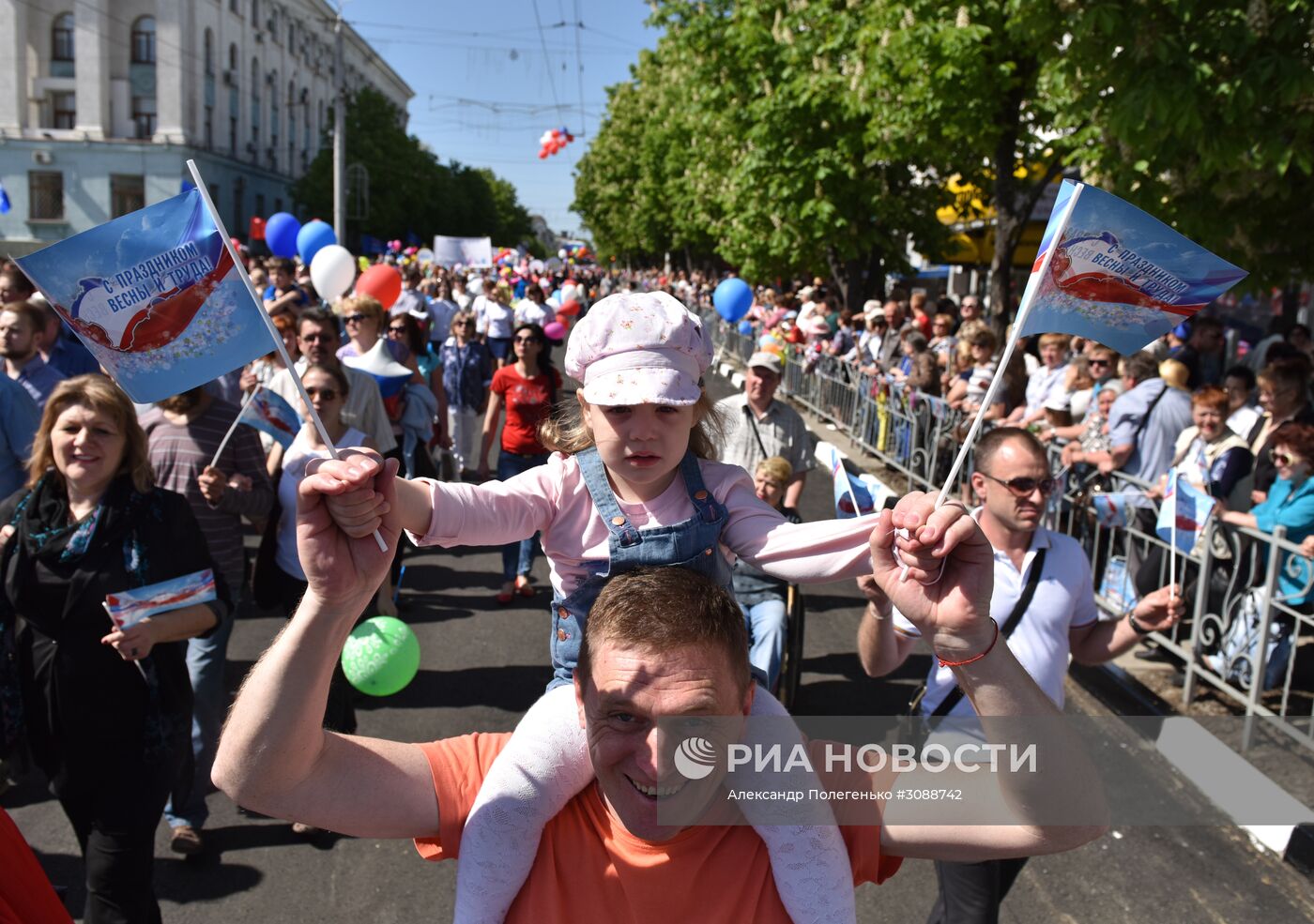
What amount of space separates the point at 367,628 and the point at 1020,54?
1093 centimetres

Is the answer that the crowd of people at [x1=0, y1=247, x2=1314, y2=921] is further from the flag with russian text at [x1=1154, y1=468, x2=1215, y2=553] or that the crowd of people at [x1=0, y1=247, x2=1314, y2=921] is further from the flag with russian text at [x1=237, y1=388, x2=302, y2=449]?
the flag with russian text at [x1=1154, y1=468, x2=1215, y2=553]

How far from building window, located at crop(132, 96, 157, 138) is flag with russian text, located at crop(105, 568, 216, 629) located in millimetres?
54422

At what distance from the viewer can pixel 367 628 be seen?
329 cm

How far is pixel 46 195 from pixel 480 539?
184 ft

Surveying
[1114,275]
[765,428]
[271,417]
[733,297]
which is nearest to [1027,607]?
[1114,275]

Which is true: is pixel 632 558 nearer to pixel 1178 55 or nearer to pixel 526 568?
pixel 526 568

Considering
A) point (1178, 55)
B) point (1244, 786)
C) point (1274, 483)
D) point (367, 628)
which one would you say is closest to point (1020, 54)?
point (1178, 55)

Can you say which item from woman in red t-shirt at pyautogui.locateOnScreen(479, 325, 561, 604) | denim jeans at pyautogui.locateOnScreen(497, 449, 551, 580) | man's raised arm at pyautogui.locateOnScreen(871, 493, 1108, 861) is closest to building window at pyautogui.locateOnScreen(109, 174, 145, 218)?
woman in red t-shirt at pyautogui.locateOnScreen(479, 325, 561, 604)

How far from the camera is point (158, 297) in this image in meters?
1.83

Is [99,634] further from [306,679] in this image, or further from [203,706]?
[306,679]

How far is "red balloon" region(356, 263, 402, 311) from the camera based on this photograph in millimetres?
8398

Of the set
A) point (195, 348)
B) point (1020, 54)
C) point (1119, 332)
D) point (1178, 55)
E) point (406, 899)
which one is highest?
point (1020, 54)

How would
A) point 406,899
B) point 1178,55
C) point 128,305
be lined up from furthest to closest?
1. point 1178,55
2. point 406,899
3. point 128,305

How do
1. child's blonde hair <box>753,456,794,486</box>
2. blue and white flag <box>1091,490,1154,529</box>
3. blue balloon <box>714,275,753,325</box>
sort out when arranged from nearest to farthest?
child's blonde hair <box>753,456,794,486</box> → blue and white flag <box>1091,490,1154,529</box> → blue balloon <box>714,275,753,325</box>
